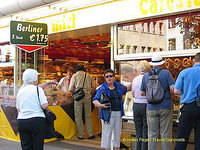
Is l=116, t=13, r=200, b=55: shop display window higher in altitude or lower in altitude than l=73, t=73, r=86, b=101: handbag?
higher

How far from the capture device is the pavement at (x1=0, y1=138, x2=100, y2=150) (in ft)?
25.8

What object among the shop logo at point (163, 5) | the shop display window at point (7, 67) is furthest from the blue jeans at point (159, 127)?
the shop display window at point (7, 67)

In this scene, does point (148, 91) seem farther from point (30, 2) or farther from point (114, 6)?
point (30, 2)

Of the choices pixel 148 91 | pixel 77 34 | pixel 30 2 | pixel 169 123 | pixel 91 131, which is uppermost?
pixel 30 2

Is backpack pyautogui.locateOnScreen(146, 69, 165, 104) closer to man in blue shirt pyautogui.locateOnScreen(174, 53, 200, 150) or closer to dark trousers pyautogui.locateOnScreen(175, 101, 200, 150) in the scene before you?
man in blue shirt pyautogui.locateOnScreen(174, 53, 200, 150)

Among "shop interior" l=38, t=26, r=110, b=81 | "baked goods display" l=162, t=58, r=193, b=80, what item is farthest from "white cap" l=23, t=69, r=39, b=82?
"shop interior" l=38, t=26, r=110, b=81

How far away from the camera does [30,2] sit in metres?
9.72

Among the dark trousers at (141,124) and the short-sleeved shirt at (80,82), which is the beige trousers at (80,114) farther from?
the dark trousers at (141,124)

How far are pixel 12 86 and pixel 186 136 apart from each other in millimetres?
7209

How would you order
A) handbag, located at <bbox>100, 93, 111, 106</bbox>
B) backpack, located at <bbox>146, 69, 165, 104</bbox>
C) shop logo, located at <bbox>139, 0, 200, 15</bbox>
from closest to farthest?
backpack, located at <bbox>146, 69, 165, 104</bbox> < handbag, located at <bbox>100, 93, 111, 106</bbox> < shop logo, located at <bbox>139, 0, 200, 15</bbox>

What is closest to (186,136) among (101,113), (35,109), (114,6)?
(101,113)

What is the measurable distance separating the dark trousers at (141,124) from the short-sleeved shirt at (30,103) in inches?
75.2

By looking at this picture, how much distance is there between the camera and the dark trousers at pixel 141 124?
20.1 ft

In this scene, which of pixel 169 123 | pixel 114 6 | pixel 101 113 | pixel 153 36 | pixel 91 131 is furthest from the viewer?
pixel 91 131
